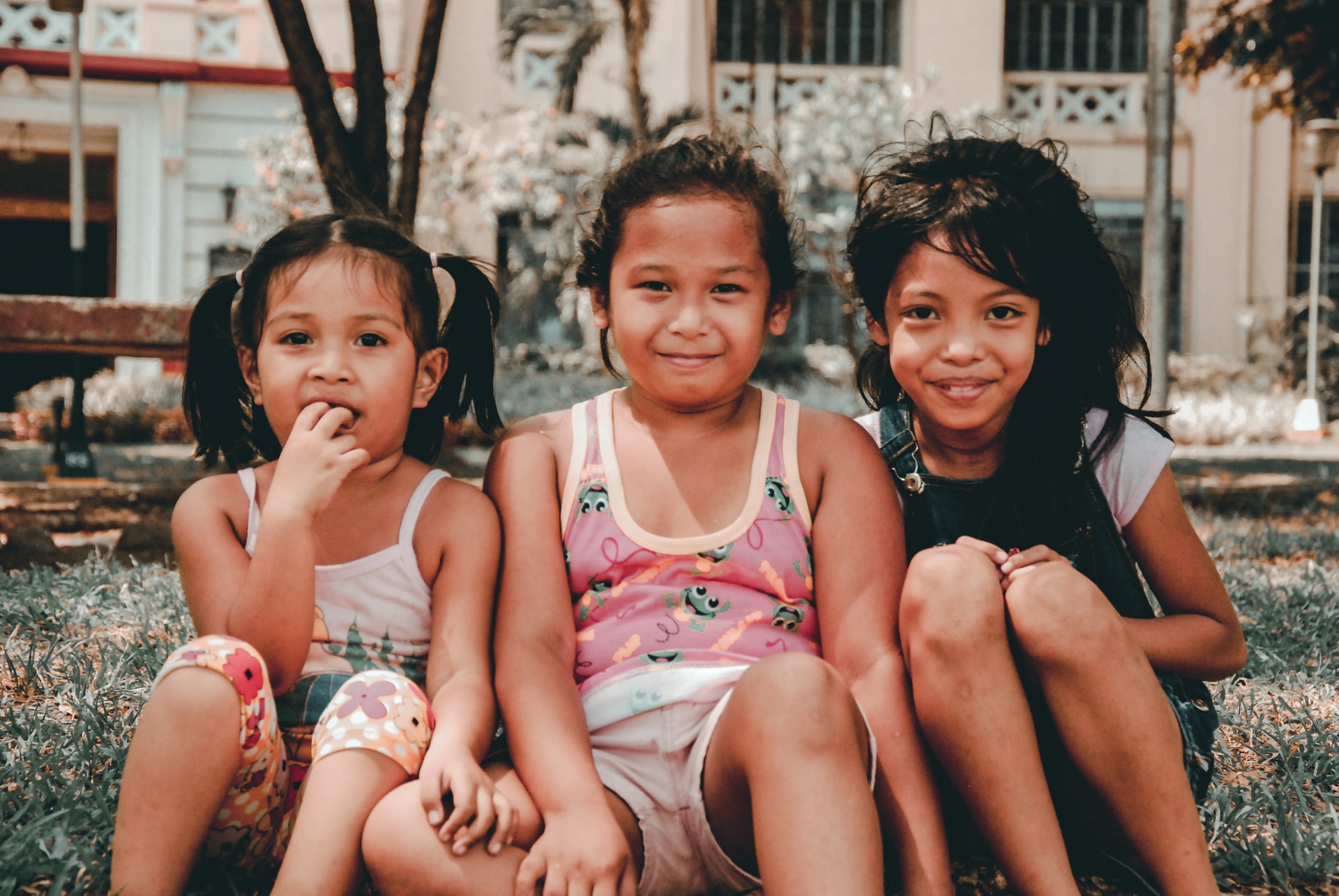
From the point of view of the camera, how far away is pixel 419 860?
1458mm

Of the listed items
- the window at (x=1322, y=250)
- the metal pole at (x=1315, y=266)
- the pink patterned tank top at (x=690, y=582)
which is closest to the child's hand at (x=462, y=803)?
the pink patterned tank top at (x=690, y=582)

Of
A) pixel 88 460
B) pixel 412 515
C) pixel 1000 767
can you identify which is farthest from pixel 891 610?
pixel 88 460

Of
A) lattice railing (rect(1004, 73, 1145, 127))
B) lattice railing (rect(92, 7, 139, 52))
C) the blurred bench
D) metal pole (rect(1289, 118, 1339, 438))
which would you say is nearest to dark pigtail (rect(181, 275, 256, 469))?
the blurred bench

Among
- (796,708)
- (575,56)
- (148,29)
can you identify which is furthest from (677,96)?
(796,708)

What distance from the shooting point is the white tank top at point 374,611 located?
71.3 inches

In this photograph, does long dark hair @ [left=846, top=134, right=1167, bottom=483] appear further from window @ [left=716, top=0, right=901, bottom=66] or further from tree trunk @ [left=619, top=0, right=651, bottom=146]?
window @ [left=716, top=0, right=901, bottom=66]

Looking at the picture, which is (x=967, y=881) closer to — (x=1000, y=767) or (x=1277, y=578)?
(x=1000, y=767)

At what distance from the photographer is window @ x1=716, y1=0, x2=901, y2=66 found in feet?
45.9

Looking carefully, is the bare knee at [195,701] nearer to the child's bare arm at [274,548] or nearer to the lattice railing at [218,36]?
the child's bare arm at [274,548]

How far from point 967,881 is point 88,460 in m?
6.07

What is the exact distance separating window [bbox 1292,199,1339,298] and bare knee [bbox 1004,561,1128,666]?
1476 cm

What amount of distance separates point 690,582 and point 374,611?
49 cm

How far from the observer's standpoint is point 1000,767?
1560mm

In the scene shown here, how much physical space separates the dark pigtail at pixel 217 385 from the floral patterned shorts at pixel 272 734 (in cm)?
57
